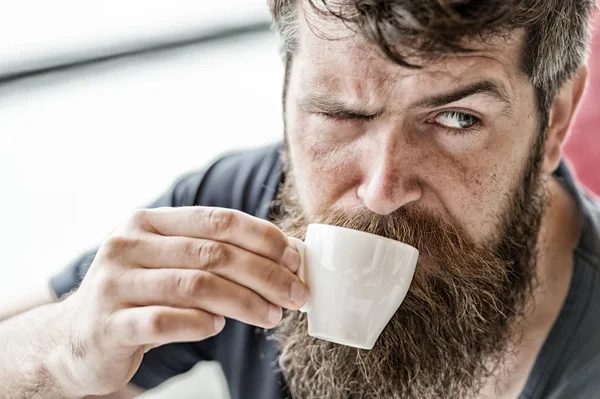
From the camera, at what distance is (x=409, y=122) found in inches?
48.0

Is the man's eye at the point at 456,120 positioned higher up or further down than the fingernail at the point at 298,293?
higher up

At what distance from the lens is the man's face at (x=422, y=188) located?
3.92 feet

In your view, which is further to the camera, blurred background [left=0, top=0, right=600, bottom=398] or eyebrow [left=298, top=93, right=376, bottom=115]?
blurred background [left=0, top=0, right=600, bottom=398]

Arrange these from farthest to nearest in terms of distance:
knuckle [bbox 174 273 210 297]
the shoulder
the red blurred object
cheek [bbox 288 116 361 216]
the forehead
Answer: the red blurred object < the shoulder < cheek [bbox 288 116 361 216] < the forehead < knuckle [bbox 174 273 210 297]

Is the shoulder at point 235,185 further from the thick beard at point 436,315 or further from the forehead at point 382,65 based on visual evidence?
the forehead at point 382,65

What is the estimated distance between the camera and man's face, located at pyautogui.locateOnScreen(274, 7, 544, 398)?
1194 mm

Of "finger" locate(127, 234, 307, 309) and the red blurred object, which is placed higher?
"finger" locate(127, 234, 307, 309)

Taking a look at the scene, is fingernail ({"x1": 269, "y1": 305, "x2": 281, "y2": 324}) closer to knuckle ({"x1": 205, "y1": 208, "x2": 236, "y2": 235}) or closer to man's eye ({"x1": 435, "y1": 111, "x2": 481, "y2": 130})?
knuckle ({"x1": 205, "y1": 208, "x2": 236, "y2": 235})

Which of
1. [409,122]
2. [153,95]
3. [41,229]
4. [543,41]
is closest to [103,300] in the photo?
[409,122]

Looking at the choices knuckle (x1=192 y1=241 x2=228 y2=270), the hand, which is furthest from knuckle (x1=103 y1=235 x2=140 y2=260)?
knuckle (x1=192 y1=241 x2=228 y2=270)

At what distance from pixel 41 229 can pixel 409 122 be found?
147cm

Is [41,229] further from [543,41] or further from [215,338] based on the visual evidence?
[543,41]

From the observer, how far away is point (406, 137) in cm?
122

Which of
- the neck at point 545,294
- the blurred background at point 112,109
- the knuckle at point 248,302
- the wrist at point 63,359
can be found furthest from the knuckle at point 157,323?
the blurred background at point 112,109
